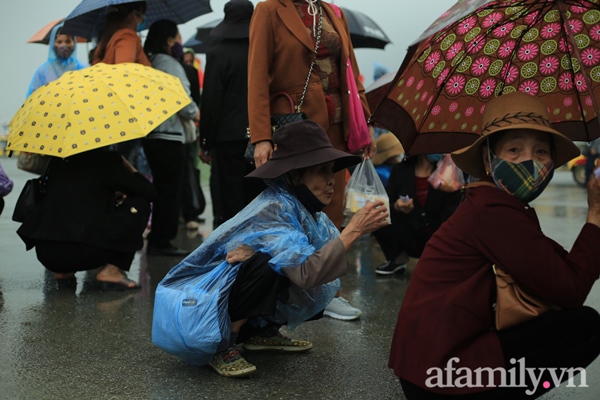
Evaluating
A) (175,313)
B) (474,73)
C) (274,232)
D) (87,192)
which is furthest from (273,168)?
(87,192)

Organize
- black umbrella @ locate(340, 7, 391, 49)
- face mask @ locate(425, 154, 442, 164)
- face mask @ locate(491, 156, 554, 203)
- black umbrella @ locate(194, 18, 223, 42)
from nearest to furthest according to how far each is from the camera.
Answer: face mask @ locate(491, 156, 554, 203)
face mask @ locate(425, 154, 442, 164)
black umbrella @ locate(340, 7, 391, 49)
black umbrella @ locate(194, 18, 223, 42)

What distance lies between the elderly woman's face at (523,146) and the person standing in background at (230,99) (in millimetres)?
3597

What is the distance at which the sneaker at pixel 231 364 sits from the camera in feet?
12.6

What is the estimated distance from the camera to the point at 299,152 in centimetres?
379

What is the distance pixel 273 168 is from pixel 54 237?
2.23 m

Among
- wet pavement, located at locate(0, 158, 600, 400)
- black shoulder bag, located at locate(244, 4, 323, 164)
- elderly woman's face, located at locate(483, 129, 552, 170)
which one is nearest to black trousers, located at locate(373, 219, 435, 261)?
wet pavement, located at locate(0, 158, 600, 400)

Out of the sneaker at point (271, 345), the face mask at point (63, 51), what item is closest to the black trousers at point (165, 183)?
the face mask at point (63, 51)

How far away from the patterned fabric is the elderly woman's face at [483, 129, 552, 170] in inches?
71.3

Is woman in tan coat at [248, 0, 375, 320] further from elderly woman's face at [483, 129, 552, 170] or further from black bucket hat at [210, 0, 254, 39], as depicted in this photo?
black bucket hat at [210, 0, 254, 39]

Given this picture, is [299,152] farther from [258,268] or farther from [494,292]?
[494,292]

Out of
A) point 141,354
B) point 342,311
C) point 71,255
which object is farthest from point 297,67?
point 71,255

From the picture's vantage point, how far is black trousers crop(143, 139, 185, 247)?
22.2ft

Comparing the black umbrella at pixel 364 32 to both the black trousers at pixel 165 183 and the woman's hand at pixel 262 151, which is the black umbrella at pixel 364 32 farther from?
the woman's hand at pixel 262 151

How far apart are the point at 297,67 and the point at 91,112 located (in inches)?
54.0
